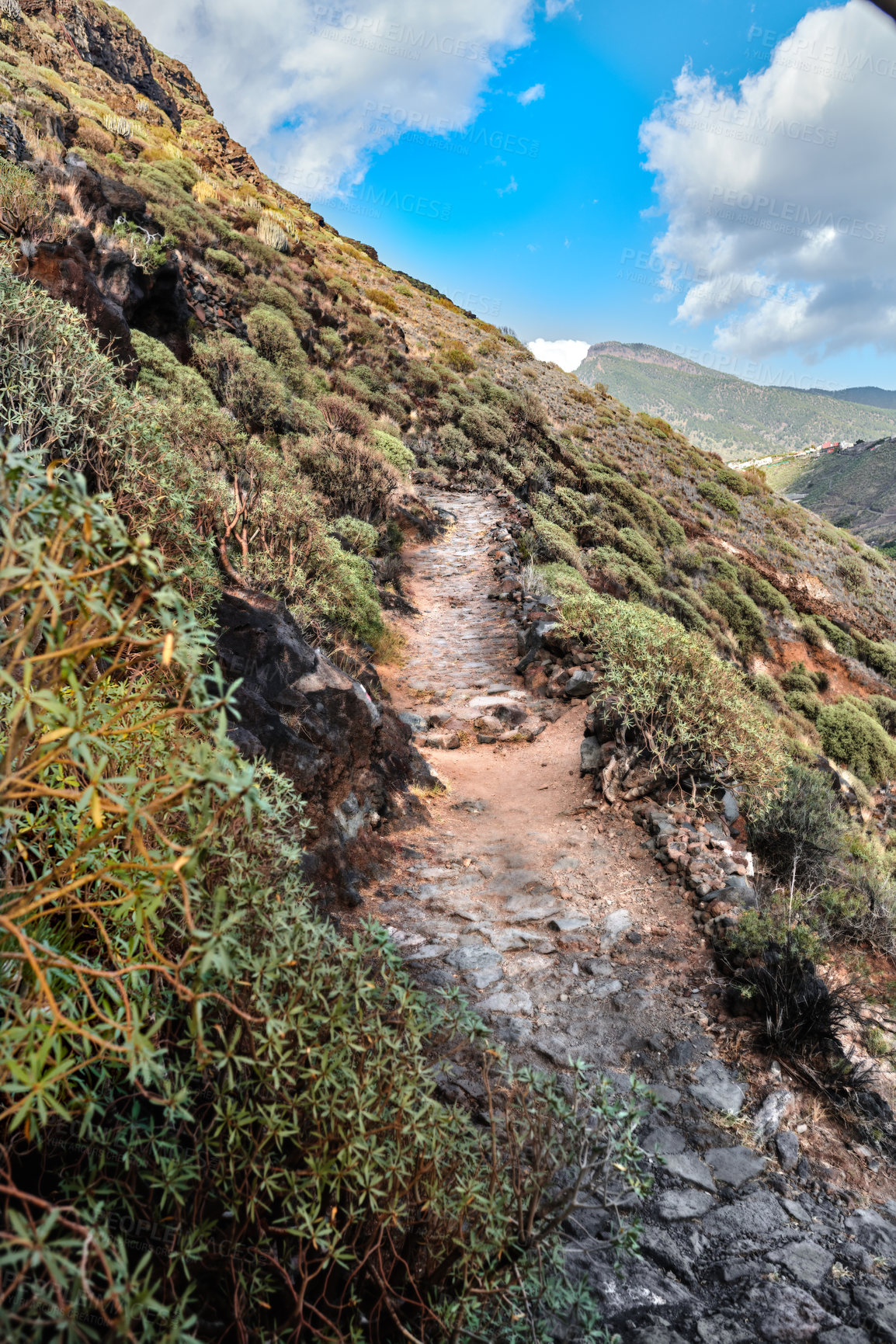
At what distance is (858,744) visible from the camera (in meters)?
15.0

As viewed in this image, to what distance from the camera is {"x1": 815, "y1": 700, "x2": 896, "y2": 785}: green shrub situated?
48.0ft

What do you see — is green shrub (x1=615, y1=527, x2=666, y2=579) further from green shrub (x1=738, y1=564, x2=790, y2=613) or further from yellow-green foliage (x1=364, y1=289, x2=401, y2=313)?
yellow-green foliage (x1=364, y1=289, x2=401, y2=313)

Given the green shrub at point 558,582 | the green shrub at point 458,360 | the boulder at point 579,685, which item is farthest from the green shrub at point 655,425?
the boulder at point 579,685

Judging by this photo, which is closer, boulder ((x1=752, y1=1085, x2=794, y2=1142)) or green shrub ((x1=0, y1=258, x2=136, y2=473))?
boulder ((x1=752, y1=1085, x2=794, y2=1142))

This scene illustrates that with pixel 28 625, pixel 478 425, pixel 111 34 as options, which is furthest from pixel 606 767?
pixel 111 34

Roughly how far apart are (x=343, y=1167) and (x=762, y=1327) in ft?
5.61

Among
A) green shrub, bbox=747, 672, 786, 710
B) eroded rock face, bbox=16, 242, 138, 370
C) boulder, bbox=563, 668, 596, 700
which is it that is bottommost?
green shrub, bbox=747, 672, 786, 710

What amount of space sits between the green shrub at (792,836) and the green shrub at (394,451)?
403 inches

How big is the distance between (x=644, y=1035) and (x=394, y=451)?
1305 cm

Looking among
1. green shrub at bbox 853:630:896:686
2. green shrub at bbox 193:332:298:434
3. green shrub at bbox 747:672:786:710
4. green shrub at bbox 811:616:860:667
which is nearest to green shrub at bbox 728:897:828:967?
green shrub at bbox 193:332:298:434

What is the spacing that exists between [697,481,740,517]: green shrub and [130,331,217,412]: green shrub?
22.9m

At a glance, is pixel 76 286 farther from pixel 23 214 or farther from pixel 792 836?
pixel 792 836

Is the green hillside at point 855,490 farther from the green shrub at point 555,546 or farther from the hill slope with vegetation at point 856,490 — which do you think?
the green shrub at point 555,546

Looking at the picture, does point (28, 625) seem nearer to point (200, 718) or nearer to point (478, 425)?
point (200, 718)
